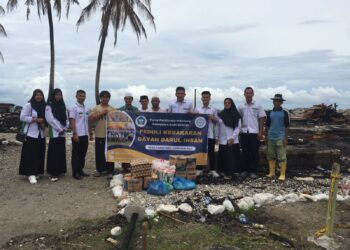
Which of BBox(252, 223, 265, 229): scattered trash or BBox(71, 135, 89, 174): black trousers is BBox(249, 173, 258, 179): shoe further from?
BBox(71, 135, 89, 174): black trousers

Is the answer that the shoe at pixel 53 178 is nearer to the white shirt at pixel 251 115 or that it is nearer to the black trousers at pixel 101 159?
the black trousers at pixel 101 159

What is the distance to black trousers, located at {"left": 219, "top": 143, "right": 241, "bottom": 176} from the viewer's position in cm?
942

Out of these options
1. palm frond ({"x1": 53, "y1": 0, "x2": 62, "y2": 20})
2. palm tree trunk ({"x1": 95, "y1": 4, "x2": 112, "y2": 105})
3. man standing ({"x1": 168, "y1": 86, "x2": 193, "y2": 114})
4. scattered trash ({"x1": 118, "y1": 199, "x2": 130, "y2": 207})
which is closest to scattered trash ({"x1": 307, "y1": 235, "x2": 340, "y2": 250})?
scattered trash ({"x1": 118, "y1": 199, "x2": 130, "y2": 207})

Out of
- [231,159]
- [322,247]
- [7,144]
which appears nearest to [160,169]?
[231,159]

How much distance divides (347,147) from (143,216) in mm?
11532

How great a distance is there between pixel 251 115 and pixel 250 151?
822 mm

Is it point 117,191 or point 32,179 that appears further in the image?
point 32,179

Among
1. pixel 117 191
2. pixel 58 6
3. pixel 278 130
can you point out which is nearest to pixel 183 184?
pixel 117 191

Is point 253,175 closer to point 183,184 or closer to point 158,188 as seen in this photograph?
point 183,184

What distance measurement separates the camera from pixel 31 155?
908 cm

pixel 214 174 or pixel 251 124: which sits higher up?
pixel 251 124

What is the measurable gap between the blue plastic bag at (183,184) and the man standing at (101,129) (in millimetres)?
1726

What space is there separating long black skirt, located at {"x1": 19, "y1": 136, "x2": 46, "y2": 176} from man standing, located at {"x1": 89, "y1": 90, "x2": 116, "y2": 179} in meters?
1.16

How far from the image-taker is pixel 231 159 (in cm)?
942
